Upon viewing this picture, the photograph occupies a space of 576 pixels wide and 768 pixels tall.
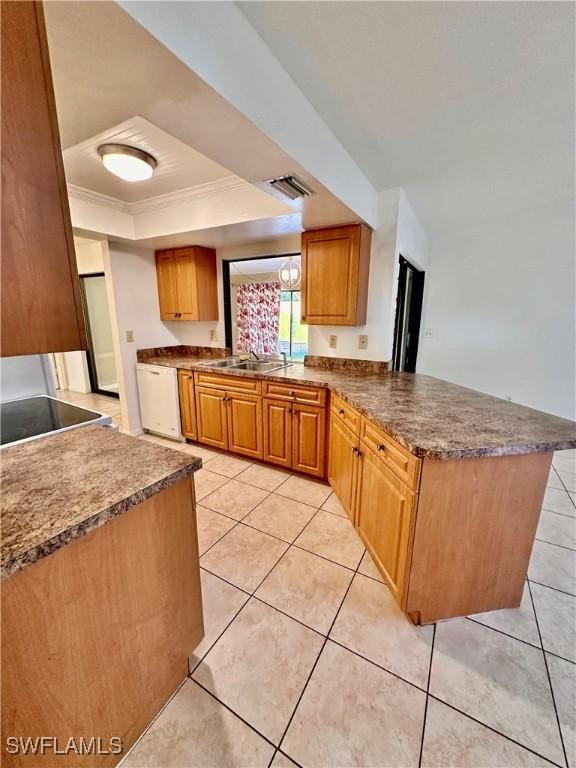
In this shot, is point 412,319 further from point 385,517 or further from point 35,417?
point 35,417

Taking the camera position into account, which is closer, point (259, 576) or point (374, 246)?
point (259, 576)

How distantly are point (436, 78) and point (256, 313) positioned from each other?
2586mm

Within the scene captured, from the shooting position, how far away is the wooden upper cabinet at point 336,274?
238cm

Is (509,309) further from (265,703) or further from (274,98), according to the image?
(265,703)

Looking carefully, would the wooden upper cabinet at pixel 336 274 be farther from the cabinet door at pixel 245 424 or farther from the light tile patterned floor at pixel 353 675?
the light tile patterned floor at pixel 353 675

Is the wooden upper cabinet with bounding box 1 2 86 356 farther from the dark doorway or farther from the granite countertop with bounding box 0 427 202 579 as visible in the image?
the dark doorway

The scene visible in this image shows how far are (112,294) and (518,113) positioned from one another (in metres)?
3.45

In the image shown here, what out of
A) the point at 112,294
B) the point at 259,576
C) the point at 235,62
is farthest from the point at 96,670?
the point at 112,294

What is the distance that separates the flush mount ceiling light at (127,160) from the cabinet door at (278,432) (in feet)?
6.01

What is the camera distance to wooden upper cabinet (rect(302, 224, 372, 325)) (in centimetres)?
238

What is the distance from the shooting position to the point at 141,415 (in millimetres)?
3504

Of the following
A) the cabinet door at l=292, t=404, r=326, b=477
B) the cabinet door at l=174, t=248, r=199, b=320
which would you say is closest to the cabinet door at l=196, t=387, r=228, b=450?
the cabinet door at l=292, t=404, r=326, b=477

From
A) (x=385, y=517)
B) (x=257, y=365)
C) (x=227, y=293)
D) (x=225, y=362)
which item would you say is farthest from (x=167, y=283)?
(x=385, y=517)

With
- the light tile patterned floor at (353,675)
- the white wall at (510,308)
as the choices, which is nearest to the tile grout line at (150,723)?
the light tile patterned floor at (353,675)
